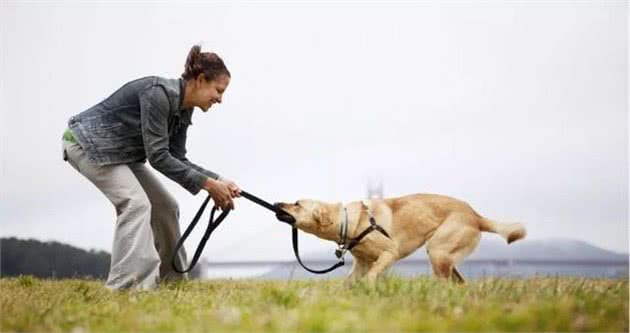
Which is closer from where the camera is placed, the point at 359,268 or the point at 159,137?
the point at 159,137

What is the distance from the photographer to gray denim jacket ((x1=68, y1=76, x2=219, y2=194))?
4.72m

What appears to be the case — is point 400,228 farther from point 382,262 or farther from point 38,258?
point 38,258

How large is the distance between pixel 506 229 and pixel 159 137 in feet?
10.4

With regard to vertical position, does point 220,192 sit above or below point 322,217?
above

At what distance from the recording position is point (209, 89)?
4.90m

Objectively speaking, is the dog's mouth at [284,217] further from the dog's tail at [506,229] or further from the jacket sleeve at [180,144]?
the dog's tail at [506,229]

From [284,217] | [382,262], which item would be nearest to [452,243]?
[382,262]

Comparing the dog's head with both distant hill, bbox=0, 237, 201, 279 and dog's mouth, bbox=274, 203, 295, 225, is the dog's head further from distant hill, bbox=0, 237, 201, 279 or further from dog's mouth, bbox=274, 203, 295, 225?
distant hill, bbox=0, 237, 201, 279

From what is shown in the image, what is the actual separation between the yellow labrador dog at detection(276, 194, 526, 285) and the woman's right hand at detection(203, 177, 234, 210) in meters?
0.64

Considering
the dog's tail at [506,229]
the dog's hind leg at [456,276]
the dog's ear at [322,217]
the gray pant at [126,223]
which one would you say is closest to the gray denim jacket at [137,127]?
the gray pant at [126,223]

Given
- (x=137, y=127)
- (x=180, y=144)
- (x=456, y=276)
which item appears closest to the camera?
(x=137, y=127)

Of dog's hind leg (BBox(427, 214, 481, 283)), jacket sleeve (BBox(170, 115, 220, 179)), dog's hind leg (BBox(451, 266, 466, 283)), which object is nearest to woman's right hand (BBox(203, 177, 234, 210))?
jacket sleeve (BBox(170, 115, 220, 179))

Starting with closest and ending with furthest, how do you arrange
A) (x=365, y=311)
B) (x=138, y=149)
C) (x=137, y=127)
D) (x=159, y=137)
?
(x=365, y=311), (x=159, y=137), (x=137, y=127), (x=138, y=149)

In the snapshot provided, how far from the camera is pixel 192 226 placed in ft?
16.3
